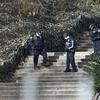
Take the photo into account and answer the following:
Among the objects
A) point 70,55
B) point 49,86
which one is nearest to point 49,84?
point 49,86

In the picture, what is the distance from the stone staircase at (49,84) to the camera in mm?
18844

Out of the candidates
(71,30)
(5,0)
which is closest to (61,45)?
(71,30)

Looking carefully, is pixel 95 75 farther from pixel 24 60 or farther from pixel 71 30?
pixel 71 30

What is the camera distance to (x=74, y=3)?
1198 inches

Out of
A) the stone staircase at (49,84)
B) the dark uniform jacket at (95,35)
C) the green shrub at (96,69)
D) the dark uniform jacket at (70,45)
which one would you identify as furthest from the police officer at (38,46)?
the green shrub at (96,69)

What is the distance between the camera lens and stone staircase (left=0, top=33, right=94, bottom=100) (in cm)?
1884

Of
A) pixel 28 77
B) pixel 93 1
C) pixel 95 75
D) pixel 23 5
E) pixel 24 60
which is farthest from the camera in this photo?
pixel 93 1

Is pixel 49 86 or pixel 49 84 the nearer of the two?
pixel 49 86

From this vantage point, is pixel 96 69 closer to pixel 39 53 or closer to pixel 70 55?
pixel 70 55

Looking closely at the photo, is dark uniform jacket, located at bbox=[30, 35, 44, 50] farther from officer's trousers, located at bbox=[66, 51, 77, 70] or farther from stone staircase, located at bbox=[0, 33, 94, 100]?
officer's trousers, located at bbox=[66, 51, 77, 70]

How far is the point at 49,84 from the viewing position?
65.6ft

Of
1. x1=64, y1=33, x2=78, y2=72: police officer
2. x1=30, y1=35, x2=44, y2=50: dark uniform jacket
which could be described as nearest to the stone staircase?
x1=64, y1=33, x2=78, y2=72: police officer

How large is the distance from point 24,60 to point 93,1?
835 centimetres

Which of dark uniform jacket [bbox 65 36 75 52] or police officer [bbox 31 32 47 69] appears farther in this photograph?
police officer [bbox 31 32 47 69]
